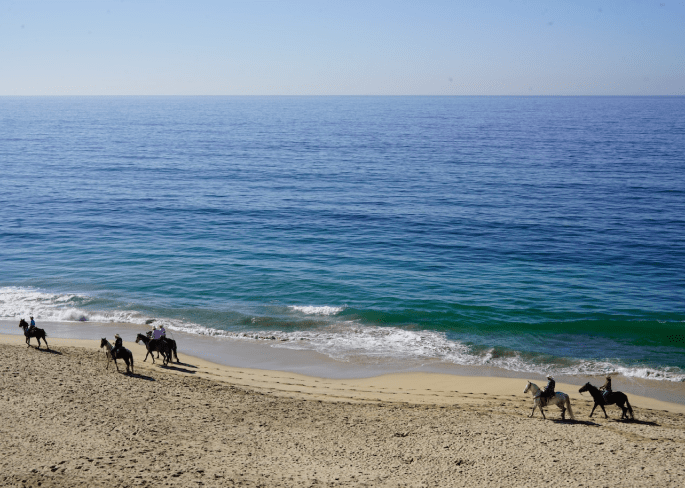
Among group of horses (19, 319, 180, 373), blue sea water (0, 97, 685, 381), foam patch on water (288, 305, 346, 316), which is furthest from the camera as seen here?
foam patch on water (288, 305, 346, 316)

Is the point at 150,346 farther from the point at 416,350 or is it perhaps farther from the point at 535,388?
the point at 535,388

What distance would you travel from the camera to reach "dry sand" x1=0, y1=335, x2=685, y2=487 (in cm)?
1441

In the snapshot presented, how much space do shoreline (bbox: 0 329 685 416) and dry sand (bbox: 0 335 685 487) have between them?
13 cm

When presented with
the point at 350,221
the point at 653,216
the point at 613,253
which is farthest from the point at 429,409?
the point at 653,216

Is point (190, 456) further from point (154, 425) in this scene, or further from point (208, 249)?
point (208, 249)

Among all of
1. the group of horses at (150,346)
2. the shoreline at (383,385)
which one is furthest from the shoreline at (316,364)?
the group of horses at (150,346)

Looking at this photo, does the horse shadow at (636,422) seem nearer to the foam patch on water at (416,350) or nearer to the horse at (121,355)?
the foam patch on water at (416,350)

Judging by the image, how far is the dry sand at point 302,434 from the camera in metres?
14.4

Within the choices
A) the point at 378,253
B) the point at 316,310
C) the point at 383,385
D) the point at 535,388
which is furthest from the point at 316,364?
the point at 378,253

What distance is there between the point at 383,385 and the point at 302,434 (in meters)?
6.47

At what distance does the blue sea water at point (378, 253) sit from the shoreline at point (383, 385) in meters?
2.33

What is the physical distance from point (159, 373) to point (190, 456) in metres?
8.19

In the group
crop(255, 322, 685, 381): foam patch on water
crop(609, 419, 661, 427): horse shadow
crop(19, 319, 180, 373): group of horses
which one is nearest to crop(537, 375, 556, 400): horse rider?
crop(609, 419, 661, 427): horse shadow

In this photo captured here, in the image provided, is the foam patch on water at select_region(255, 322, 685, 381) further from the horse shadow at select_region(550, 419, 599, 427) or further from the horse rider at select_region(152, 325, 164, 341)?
the horse shadow at select_region(550, 419, 599, 427)
